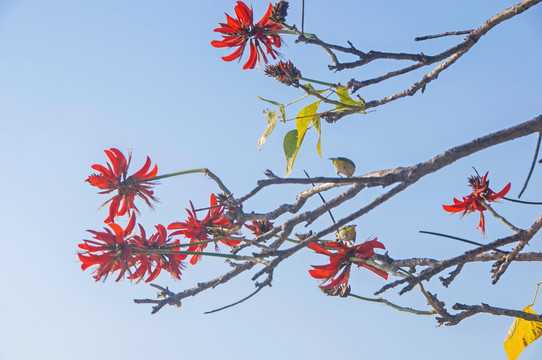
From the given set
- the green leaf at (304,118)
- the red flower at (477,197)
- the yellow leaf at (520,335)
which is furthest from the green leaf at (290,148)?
the yellow leaf at (520,335)

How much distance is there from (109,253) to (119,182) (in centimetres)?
18

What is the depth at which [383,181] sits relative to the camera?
3.32ft

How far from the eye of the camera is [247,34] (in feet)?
5.07

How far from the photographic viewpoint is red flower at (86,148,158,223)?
1.42 m

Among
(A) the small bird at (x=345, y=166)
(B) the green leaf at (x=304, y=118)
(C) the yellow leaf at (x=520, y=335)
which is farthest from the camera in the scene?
(C) the yellow leaf at (x=520, y=335)

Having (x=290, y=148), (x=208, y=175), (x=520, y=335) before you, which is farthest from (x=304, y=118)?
(x=520, y=335)

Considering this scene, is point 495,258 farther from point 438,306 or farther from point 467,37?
point 467,37

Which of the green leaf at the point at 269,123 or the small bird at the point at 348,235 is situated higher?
the green leaf at the point at 269,123

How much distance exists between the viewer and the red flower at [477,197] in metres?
1.31

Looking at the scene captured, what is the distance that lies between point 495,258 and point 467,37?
525mm

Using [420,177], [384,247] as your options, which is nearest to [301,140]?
[384,247]

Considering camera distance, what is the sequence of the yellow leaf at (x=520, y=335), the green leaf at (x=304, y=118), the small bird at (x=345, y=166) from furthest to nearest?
the yellow leaf at (x=520, y=335) < the green leaf at (x=304, y=118) < the small bird at (x=345, y=166)

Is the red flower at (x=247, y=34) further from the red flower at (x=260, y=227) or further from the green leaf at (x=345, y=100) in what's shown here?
the red flower at (x=260, y=227)

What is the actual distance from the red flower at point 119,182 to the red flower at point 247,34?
1.25 feet
